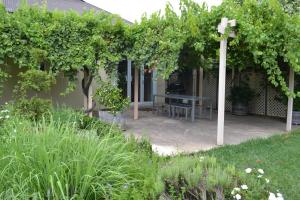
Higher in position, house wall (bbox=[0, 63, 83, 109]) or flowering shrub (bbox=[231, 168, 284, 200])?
house wall (bbox=[0, 63, 83, 109])

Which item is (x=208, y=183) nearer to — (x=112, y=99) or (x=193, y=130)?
(x=112, y=99)

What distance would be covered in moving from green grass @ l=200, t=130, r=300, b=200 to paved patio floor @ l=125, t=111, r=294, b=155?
57 cm

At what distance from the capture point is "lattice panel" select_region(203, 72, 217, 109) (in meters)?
14.2

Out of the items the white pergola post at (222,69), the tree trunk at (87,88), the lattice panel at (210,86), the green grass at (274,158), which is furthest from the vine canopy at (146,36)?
the lattice panel at (210,86)

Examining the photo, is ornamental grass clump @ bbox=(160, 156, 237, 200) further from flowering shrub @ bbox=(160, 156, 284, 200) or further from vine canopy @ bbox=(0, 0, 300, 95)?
vine canopy @ bbox=(0, 0, 300, 95)

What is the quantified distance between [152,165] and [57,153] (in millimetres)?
1023

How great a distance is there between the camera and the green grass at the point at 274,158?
4.98 metres

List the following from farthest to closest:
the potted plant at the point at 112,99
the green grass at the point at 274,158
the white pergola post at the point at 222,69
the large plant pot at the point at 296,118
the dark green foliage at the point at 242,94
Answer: the dark green foliage at the point at 242,94 < the large plant pot at the point at 296,118 < the potted plant at the point at 112,99 < the white pergola post at the point at 222,69 < the green grass at the point at 274,158

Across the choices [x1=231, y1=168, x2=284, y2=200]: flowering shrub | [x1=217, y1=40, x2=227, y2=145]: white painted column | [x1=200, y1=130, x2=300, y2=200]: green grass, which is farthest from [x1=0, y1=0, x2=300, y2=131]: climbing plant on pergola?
[x1=231, y1=168, x2=284, y2=200]: flowering shrub

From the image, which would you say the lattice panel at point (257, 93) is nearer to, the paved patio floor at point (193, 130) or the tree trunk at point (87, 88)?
the paved patio floor at point (193, 130)

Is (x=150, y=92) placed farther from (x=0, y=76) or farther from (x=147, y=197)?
(x=147, y=197)

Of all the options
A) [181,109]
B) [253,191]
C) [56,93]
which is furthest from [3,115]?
[181,109]

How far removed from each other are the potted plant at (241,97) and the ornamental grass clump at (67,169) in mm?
9486

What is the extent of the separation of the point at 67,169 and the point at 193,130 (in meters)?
6.37
